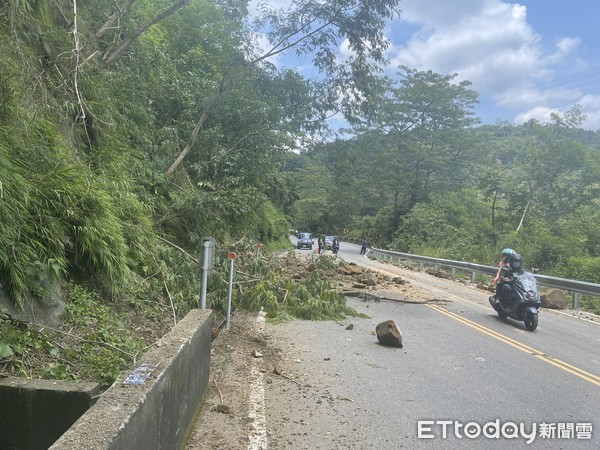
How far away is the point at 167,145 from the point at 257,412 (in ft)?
30.8

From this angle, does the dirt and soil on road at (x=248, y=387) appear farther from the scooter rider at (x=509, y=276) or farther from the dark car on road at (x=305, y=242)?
the dark car on road at (x=305, y=242)

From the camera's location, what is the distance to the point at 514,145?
212 feet

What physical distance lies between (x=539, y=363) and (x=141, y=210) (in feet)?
23.7

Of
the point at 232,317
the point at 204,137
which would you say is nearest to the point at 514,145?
the point at 204,137

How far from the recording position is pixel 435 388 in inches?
226

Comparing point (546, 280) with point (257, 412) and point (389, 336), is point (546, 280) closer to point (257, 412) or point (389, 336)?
point (389, 336)

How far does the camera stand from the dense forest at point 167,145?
5.80 meters

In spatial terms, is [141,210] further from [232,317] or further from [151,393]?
[151,393]

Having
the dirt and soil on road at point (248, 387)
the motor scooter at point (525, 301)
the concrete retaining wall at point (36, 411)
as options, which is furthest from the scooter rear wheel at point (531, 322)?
the concrete retaining wall at point (36, 411)

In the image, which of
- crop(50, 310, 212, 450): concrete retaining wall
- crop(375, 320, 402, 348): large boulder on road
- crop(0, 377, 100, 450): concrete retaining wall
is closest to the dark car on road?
crop(375, 320, 402, 348): large boulder on road

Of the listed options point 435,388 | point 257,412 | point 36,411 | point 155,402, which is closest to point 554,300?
point 435,388

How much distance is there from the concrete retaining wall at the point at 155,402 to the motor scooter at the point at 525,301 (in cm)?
740

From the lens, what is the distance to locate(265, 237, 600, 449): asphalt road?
4.45 metres

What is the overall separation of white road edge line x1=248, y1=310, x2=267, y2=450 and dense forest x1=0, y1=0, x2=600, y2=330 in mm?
2337
